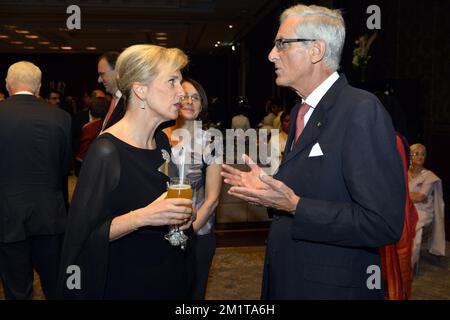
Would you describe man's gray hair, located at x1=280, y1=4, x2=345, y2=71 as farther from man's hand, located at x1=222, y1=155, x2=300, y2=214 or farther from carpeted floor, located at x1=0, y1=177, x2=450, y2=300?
carpeted floor, located at x1=0, y1=177, x2=450, y2=300

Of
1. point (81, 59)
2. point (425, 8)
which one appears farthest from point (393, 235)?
point (81, 59)

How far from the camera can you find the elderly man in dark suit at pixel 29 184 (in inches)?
124

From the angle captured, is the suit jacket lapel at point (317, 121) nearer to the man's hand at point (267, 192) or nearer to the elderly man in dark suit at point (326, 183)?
the elderly man in dark suit at point (326, 183)

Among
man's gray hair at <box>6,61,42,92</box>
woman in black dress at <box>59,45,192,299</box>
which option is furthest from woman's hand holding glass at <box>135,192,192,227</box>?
man's gray hair at <box>6,61,42,92</box>

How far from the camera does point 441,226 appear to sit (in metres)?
4.82

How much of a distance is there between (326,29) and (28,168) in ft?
7.31

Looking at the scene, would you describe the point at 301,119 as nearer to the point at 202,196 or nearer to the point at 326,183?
the point at 326,183

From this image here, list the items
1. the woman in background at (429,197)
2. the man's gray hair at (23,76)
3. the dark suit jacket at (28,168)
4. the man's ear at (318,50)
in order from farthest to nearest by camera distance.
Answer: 1. the woman in background at (429,197)
2. the man's gray hair at (23,76)
3. the dark suit jacket at (28,168)
4. the man's ear at (318,50)

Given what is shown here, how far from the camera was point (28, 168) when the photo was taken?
3.18 meters

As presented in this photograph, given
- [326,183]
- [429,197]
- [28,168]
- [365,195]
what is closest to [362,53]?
[429,197]

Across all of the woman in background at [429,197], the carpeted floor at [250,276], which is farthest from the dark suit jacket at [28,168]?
the woman in background at [429,197]

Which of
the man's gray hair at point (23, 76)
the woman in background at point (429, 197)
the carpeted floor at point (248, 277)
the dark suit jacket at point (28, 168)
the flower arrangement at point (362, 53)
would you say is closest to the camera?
the dark suit jacket at point (28, 168)

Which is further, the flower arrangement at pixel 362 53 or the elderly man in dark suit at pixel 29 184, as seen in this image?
the flower arrangement at pixel 362 53

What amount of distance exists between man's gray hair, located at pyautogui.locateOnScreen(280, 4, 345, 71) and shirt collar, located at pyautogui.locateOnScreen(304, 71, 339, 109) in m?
0.04
